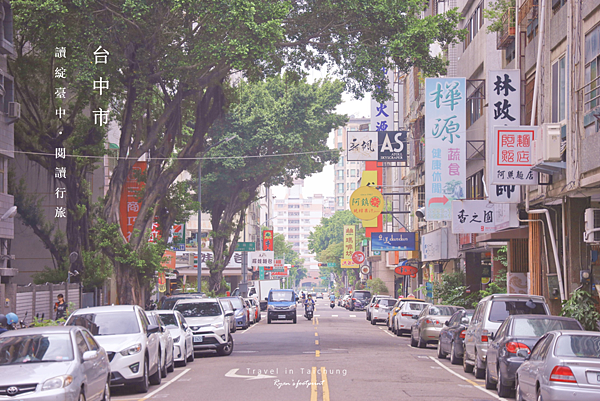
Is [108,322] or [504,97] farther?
[504,97]

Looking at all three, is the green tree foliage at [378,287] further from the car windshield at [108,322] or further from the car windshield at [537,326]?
the car windshield at [537,326]

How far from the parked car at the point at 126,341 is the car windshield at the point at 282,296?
2873 centimetres

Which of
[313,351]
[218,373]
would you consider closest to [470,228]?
[313,351]

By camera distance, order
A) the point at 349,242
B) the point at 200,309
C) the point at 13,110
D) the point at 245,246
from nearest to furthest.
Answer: the point at 200,309 < the point at 13,110 < the point at 245,246 < the point at 349,242

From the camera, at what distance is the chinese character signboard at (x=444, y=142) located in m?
30.9

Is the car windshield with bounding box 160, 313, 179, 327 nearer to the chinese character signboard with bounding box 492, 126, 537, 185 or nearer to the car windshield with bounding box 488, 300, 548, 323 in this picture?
the car windshield with bounding box 488, 300, 548, 323

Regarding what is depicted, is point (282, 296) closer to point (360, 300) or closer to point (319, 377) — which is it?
point (360, 300)

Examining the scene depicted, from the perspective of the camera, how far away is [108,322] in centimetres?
1644

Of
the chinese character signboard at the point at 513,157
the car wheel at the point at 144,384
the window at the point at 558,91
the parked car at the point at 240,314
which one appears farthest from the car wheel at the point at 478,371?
the parked car at the point at 240,314

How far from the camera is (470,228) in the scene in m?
27.6

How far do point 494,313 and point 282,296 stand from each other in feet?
94.6

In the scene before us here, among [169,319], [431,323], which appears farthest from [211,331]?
[431,323]

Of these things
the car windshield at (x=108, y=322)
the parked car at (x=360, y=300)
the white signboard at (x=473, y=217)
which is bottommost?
the parked car at (x=360, y=300)

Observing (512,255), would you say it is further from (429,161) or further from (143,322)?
(143,322)
